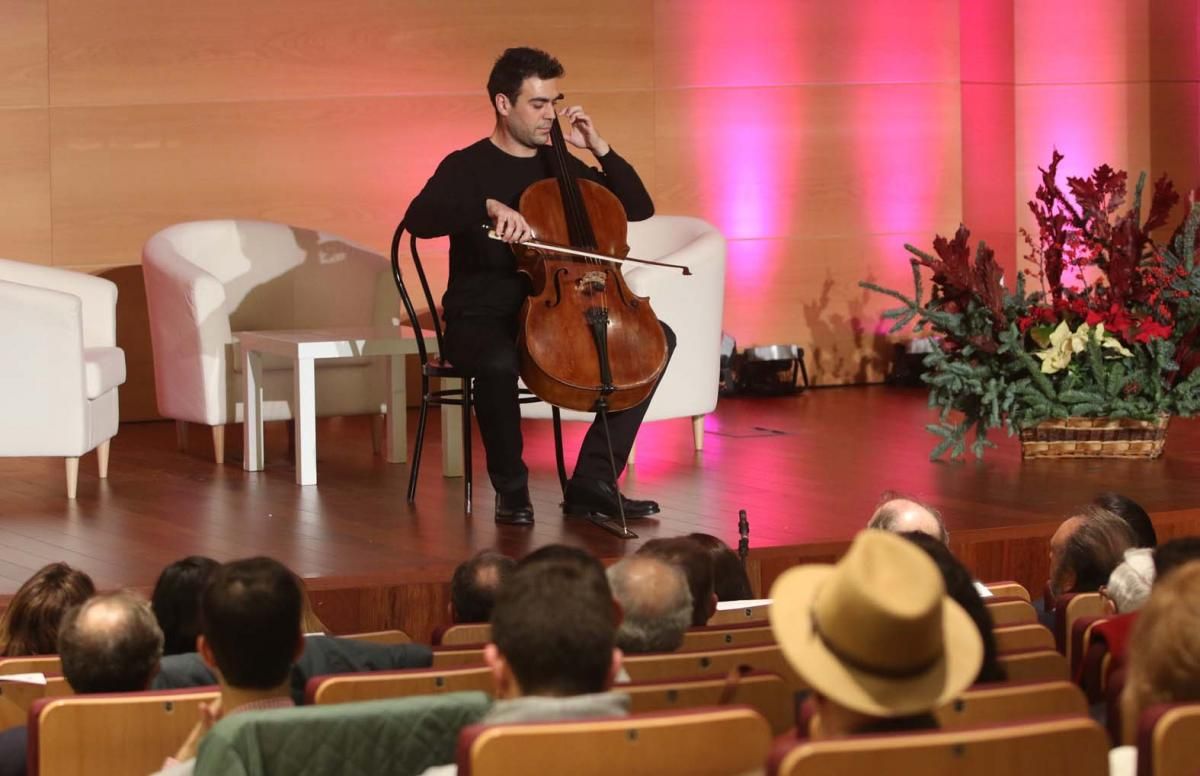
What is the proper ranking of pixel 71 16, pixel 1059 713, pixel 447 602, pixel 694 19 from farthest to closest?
pixel 694 19
pixel 71 16
pixel 447 602
pixel 1059 713

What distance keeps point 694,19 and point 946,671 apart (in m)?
7.03

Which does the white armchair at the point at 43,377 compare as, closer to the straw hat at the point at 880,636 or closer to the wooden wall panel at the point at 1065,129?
the straw hat at the point at 880,636

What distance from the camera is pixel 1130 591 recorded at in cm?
291

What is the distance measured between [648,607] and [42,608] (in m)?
1.13

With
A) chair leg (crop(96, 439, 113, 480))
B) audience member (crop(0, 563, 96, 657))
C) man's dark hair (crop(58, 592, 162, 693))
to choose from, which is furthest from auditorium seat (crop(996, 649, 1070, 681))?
chair leg (crop(96, 439, 113, 480))

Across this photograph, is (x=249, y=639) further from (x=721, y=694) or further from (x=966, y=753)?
(x=966, y=753)

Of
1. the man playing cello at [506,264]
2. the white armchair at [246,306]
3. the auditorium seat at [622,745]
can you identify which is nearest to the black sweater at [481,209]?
the man playing cello at [506,264]

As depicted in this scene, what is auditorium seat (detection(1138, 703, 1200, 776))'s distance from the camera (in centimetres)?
187

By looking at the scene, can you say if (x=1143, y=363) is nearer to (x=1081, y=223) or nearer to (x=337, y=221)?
(x=1081, y=223)

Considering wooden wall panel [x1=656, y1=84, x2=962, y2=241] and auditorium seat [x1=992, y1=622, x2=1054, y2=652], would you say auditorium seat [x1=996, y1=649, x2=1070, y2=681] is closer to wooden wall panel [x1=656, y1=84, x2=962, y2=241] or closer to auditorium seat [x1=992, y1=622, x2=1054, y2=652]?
auditorium seat [x1=992, y1=622, x2=1054, y2=652]

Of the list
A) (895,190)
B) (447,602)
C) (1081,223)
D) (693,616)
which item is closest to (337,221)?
(895,190)

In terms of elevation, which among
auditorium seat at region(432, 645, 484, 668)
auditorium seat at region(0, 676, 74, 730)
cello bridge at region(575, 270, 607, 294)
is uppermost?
cello bridge at region(575, 270, 607, 294)

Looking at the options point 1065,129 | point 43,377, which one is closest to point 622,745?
point 43,377

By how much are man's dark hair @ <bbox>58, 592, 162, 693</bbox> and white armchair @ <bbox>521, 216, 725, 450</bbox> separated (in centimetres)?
361
